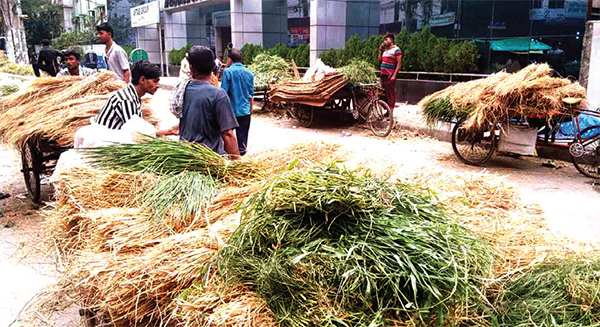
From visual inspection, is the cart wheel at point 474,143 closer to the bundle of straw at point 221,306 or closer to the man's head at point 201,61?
the man's head at point 201,61

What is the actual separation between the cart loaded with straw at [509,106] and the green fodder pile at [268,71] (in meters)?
5.99

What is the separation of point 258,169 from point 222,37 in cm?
2457

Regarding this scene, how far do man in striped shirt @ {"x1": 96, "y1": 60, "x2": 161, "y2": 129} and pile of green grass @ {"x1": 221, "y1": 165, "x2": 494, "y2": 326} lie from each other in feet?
7.09

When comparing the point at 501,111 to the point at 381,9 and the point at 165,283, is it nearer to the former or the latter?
the point at 165,283

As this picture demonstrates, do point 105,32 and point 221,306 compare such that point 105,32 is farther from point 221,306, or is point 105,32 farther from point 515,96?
point 221,306

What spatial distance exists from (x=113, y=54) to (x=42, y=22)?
140 ft

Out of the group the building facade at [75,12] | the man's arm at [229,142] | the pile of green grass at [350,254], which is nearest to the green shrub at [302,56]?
the man's arm at [229,142]

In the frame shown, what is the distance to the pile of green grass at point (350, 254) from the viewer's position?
1.53 meters

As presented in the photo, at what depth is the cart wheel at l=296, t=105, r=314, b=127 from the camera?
433 inches

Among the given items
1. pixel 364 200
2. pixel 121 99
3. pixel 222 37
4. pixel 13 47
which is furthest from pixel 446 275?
pixel 13 47

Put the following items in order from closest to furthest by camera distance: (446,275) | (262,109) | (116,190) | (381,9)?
(446,275) < (116,190) < (262,109) < (381,9)

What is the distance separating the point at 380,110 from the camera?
10117 mm

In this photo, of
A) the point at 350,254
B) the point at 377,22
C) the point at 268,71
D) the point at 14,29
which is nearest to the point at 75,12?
the point at 14,29

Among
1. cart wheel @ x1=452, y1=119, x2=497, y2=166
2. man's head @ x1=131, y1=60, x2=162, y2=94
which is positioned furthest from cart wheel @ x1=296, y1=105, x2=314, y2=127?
man's head @ x1=131, y1=60, x2=162, y2=94
